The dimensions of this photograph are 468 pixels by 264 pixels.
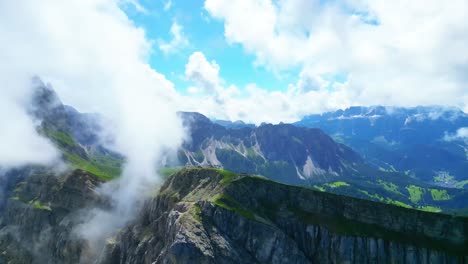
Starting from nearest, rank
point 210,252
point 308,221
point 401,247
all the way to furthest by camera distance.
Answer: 1. point 210,252
2. point 401,247
3. point 308,221

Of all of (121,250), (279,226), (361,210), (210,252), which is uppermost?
(361,210)

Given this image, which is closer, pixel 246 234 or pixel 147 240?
pixel 246 234

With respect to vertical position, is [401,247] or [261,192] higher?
[261,192]

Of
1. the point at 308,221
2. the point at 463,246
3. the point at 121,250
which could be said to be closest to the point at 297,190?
the point at 308,221

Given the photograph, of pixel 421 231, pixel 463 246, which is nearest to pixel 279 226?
pixel 421 231

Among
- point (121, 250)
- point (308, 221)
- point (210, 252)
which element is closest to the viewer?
point (210, 252)

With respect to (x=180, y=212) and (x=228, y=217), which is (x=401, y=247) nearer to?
(x=228, y=217)
